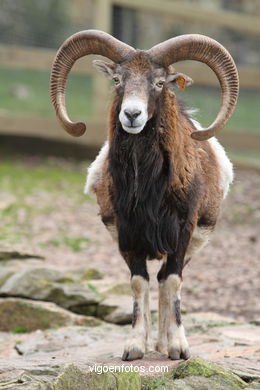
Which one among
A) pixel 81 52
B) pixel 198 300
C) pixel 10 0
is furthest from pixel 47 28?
pixel 81 52

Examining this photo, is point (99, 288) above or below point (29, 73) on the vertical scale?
below

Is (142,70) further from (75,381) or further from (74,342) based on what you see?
(74,342)

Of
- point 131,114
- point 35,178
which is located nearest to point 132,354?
point 131,114

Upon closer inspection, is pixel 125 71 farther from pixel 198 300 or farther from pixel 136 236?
pixel 198 300

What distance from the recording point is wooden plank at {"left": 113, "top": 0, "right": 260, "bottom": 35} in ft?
54.0

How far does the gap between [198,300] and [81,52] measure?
13.1 feet

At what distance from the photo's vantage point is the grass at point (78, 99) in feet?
53.4

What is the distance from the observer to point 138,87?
6.11 metres

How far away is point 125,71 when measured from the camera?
20.5ft

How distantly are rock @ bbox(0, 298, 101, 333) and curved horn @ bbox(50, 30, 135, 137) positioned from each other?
7.41 feet

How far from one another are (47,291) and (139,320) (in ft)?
7.84

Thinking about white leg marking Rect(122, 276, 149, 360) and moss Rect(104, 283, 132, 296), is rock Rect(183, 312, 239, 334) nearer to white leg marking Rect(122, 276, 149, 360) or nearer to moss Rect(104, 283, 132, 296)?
moss Rect(104, 283, 132, 296)

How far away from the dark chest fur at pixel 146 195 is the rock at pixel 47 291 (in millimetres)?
2325

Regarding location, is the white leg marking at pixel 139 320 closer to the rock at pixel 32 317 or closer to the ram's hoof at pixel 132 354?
the ram's hoof at pixel 132 354
